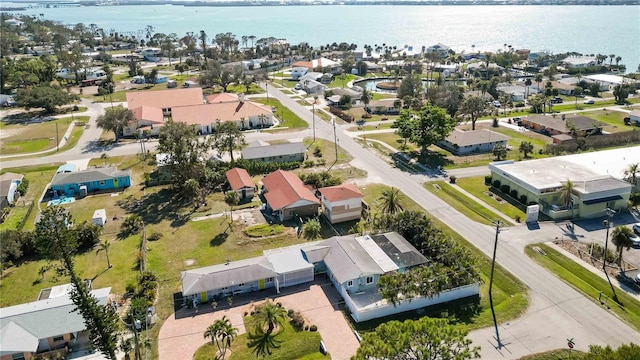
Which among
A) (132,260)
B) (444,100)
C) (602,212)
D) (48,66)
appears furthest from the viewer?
(48,66)

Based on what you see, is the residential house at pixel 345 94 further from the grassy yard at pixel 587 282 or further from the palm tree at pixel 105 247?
the palm tree at pixel 105 247

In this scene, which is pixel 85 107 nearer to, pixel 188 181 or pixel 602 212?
pixel 188 181

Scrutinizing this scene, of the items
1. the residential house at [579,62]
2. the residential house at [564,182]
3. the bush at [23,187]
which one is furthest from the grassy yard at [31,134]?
the residential house at [579,62]

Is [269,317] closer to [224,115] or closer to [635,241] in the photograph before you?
[635,241]

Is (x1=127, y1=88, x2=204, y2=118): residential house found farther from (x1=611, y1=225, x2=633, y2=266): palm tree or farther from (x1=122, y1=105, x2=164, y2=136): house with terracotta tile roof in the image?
(x1=611, y1=225, x2=633, y2=266): palm tree

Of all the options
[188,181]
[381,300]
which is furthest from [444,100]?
[381,300]

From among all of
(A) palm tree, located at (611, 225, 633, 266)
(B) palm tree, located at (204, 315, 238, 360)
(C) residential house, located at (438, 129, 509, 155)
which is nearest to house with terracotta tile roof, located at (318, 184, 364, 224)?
(B) palm tree, located at (204, 315, 238, 360)
